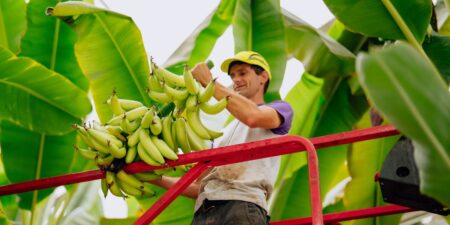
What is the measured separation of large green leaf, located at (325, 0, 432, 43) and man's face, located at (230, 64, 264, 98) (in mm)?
533

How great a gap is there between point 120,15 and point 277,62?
74cm

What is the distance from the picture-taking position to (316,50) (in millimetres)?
3744

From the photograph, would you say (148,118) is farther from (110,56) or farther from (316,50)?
(316,50)

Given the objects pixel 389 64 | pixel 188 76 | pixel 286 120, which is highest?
pixel 389 64

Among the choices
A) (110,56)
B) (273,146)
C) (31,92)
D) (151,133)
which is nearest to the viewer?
(273,146)

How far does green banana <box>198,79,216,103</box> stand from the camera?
251 cm

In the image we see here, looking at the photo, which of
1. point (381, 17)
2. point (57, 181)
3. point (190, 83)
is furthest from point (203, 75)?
point (381, 17)

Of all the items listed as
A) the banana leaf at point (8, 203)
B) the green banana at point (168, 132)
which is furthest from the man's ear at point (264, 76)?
the banana leaf at point (8, 203)

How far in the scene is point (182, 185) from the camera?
2438mm

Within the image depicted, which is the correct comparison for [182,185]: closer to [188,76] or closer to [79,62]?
[188,76]

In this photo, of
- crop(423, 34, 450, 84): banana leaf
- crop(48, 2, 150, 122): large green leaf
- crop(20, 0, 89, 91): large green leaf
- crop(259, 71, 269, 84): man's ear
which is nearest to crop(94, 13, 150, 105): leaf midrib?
crop(48, 2, 150, 122): large green leaf

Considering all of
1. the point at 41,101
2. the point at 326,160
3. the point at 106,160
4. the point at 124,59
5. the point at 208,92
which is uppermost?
the point at 208,92

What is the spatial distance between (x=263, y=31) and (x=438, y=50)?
0.79 metres

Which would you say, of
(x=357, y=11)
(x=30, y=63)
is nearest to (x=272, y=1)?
(x=357, y=11)
